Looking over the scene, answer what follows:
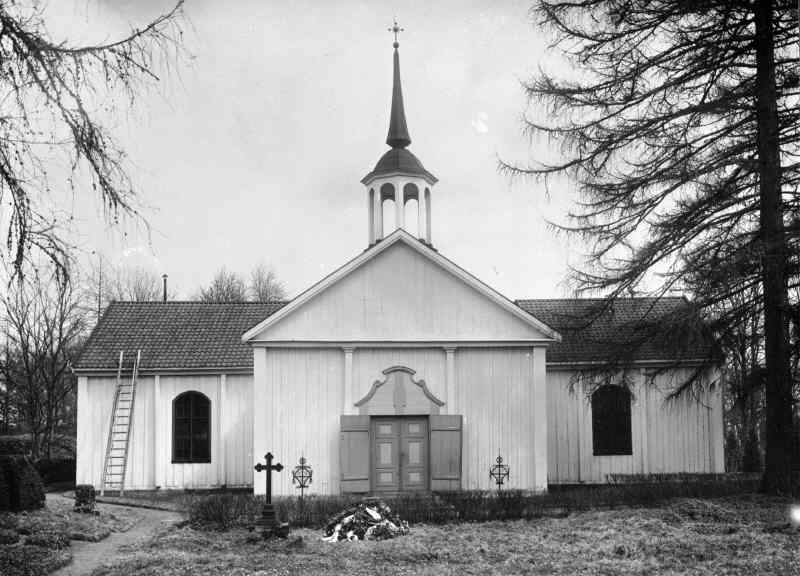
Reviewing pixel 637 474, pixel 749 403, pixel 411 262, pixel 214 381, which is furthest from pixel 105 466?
pixel 749 403

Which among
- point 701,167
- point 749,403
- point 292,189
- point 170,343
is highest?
point 292,189

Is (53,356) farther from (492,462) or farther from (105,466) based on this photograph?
(492,462)

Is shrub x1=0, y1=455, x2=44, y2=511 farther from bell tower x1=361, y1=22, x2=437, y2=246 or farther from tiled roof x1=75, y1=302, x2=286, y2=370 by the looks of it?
bell tower x1=361, y1=22, x2=437, y2=246

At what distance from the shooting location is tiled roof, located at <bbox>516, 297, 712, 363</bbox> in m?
18.2

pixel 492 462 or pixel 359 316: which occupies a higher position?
pixel 359 316

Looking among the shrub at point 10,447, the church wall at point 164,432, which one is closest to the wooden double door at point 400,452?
the church wall at point 164,432

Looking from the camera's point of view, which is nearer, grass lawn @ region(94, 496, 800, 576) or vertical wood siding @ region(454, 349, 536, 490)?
grass lawn @ region(94, 496, 800, 576)

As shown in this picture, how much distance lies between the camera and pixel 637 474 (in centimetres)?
A: 2508

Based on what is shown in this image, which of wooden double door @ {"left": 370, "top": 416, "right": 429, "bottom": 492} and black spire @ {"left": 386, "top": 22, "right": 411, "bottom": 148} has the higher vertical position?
black spire @ {"left": 386, "top": 22, "right": 411, "bottom": 148}

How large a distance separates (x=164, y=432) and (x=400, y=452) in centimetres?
758

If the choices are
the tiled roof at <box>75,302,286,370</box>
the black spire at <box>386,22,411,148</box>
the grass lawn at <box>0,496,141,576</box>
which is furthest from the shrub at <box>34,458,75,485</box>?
the black spire at <box>386,22,411,148</box>

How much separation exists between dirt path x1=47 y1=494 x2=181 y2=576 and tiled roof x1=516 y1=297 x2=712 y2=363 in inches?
385

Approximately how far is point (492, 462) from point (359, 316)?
15.8 ft

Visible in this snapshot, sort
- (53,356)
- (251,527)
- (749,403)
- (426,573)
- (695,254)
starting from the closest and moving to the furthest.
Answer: (426,573) < (251,527) < (695,254) < (749,403) < (53,356)
